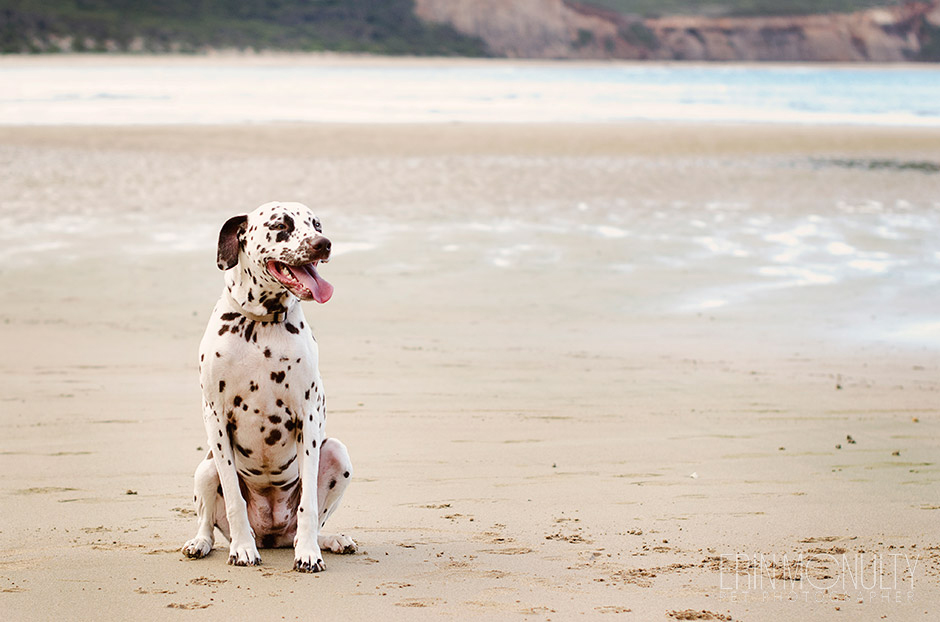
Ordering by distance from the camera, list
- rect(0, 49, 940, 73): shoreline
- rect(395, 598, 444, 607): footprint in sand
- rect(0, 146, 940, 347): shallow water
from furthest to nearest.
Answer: rect(0, 49, 940, 73): shoreline, rect(0, 146, 940, 347): shallow water, rect(395, 598, 444, 607): footprint in sand

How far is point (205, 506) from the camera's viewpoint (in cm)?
514

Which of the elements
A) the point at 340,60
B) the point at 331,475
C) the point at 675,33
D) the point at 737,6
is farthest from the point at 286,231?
the point at 737,6

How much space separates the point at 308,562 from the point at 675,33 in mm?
155163

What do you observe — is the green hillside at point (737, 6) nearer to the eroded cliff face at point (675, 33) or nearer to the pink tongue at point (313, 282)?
the eroded cliff face at point (675, 33)

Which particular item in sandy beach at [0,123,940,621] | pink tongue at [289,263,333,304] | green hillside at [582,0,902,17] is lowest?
sandy beach at [0,123,940,621]

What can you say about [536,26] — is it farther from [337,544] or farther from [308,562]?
[308,562]

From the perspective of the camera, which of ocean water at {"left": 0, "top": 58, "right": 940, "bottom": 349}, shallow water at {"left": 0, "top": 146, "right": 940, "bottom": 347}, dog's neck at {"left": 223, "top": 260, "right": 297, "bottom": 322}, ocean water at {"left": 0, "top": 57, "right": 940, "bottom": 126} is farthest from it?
ocean water at {"left": 0, "top": 57, "right": 940, "bottom": 126}

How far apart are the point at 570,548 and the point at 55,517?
2485 millimetres

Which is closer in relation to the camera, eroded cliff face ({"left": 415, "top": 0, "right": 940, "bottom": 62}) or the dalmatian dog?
the dalmatian dog

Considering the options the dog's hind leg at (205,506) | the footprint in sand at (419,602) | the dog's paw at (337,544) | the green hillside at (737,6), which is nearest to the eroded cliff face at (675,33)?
the green hillside at (737,6)

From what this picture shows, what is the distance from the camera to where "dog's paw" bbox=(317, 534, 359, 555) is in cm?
525

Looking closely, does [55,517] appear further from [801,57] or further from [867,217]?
[801,57]

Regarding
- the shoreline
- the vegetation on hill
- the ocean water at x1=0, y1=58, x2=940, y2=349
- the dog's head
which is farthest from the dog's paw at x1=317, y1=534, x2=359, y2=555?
the vegetation on hill

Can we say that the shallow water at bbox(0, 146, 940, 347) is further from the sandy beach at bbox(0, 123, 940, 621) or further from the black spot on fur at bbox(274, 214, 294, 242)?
the black spot on fur at bbox(274, 214, 294, 242)
